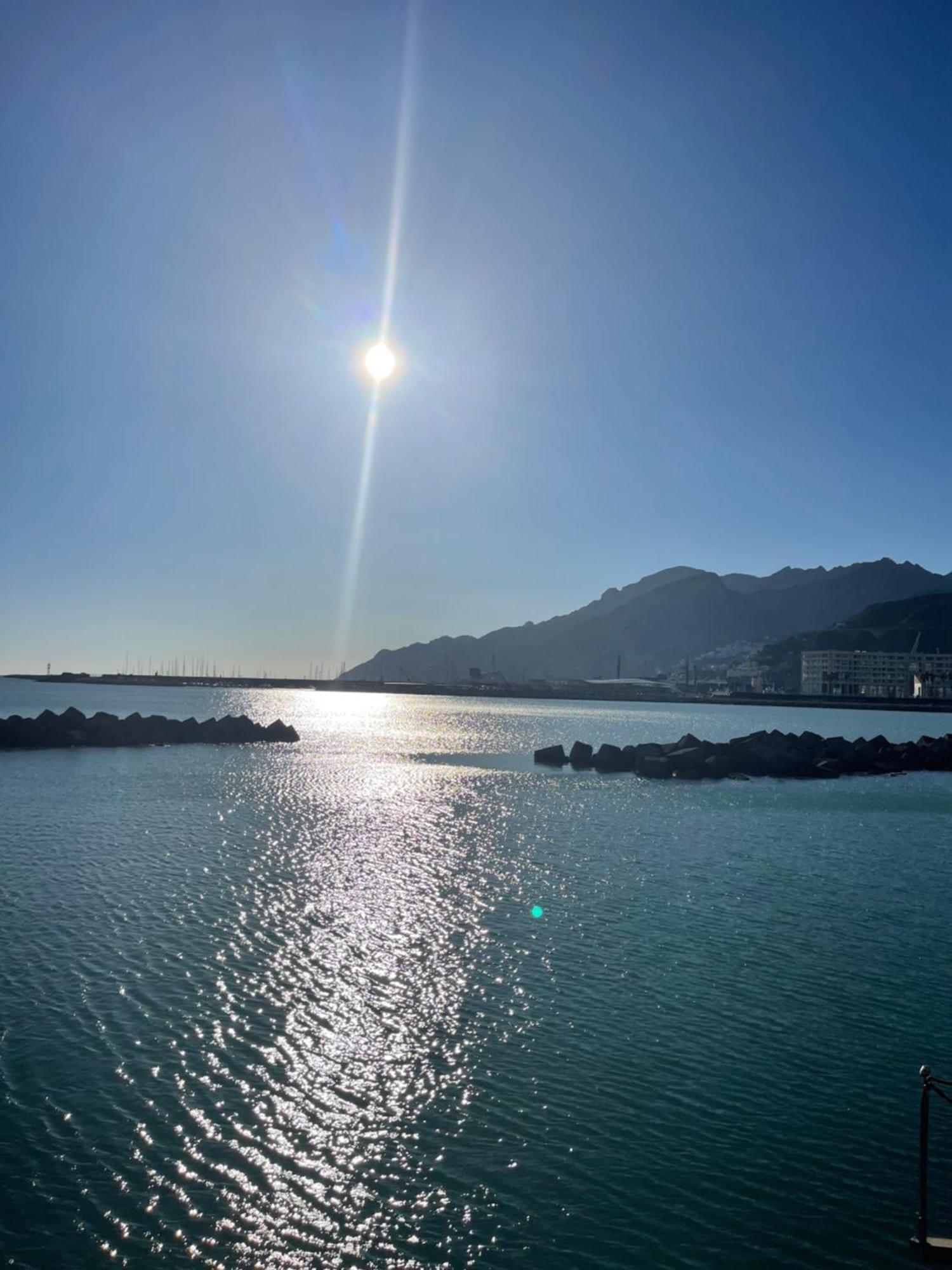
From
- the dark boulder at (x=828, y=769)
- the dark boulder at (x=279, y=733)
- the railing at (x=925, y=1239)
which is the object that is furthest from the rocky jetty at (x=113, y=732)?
the railing at (x=925, y=1239)

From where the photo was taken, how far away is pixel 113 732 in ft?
230

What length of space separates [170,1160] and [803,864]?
2184 centimetres

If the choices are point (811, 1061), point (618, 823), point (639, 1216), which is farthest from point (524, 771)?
point (639, 1216)

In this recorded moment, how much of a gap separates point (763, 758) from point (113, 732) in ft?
161

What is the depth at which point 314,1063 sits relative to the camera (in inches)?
494

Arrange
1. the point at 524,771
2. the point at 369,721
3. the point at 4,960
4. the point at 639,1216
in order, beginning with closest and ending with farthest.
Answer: the point at 639,1216
the point at 4,960
the point at 524,771
the point at 369,721

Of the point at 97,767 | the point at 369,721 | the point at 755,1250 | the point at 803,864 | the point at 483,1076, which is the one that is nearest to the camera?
the point at 755,1250

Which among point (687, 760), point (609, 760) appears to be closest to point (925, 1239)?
point (687, 760)

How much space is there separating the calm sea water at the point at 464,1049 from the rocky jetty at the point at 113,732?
39.4m

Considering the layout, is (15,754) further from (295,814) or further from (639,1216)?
(639,1216)

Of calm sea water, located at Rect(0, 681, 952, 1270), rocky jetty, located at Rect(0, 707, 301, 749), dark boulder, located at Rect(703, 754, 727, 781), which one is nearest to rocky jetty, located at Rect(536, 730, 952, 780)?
dark boulder, located at Rect(703, 754, 727, 781)

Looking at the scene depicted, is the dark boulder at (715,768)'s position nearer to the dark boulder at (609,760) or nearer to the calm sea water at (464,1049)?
the dark boulder at (609,760)

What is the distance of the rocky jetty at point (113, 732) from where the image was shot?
66.4m

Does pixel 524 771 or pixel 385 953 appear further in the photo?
pixel 524 771
